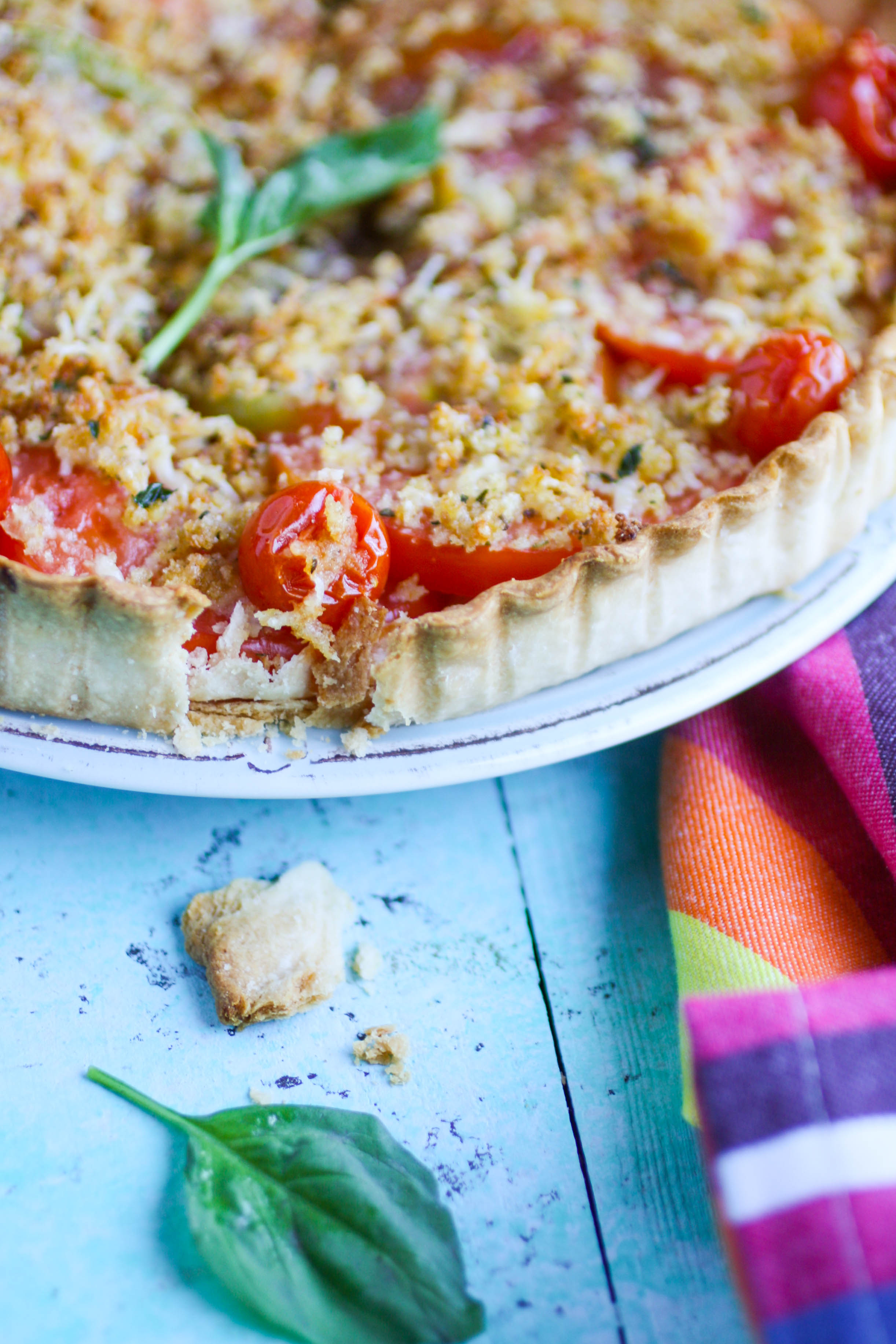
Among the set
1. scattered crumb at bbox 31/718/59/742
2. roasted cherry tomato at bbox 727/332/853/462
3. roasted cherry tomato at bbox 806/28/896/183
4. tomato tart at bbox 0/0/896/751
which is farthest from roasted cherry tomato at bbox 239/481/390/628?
roasted cherry tomato at bbox 806/28/896/183

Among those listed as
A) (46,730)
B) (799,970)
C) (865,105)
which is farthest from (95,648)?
(865,105)

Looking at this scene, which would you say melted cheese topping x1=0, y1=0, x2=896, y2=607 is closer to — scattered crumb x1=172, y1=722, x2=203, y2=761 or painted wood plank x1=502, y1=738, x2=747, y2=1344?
scattered crumb x1=172, y1=722, x2=203, y2=761

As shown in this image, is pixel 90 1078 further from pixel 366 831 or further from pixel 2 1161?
pixel 366 831

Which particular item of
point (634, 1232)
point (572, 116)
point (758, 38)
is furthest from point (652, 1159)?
point (758, 38)

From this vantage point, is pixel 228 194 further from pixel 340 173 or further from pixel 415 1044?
pixel 415 1044

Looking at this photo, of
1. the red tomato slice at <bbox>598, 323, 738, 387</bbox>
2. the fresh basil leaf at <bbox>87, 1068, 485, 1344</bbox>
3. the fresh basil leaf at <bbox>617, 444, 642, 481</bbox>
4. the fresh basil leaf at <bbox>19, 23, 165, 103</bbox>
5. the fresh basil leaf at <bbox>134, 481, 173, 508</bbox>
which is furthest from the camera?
the fresh basil leaf at <bbox>19, 23, 165, 103</bbox>
